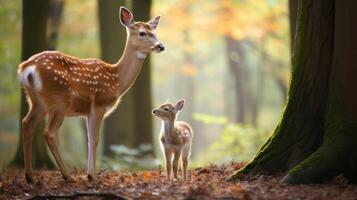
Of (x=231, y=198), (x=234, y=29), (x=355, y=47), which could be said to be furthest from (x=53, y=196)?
(x=234, y=29)

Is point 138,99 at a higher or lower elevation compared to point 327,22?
lower

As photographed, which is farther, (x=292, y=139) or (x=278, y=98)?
(x=278, y=98)

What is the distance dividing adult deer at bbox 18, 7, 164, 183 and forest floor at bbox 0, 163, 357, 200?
358mm

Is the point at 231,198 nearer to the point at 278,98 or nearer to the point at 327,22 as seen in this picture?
the point at 327,22

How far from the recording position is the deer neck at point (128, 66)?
9.38 meters

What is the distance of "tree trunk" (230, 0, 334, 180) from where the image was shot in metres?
7.86

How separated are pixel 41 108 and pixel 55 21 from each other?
11294 mm

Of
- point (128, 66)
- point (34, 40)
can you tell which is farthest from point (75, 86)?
point (34, 40)

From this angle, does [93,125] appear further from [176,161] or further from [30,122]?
[176,161]

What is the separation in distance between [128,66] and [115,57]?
535cm

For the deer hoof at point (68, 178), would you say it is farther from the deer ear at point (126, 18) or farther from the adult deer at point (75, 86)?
the deer ear at point (126, 18)

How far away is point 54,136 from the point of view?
343 inches

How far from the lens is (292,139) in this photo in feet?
26.0

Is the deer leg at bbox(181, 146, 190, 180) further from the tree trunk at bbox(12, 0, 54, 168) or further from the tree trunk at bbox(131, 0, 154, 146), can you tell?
the tree trunk at bbox(131, 0, 154, 146)
